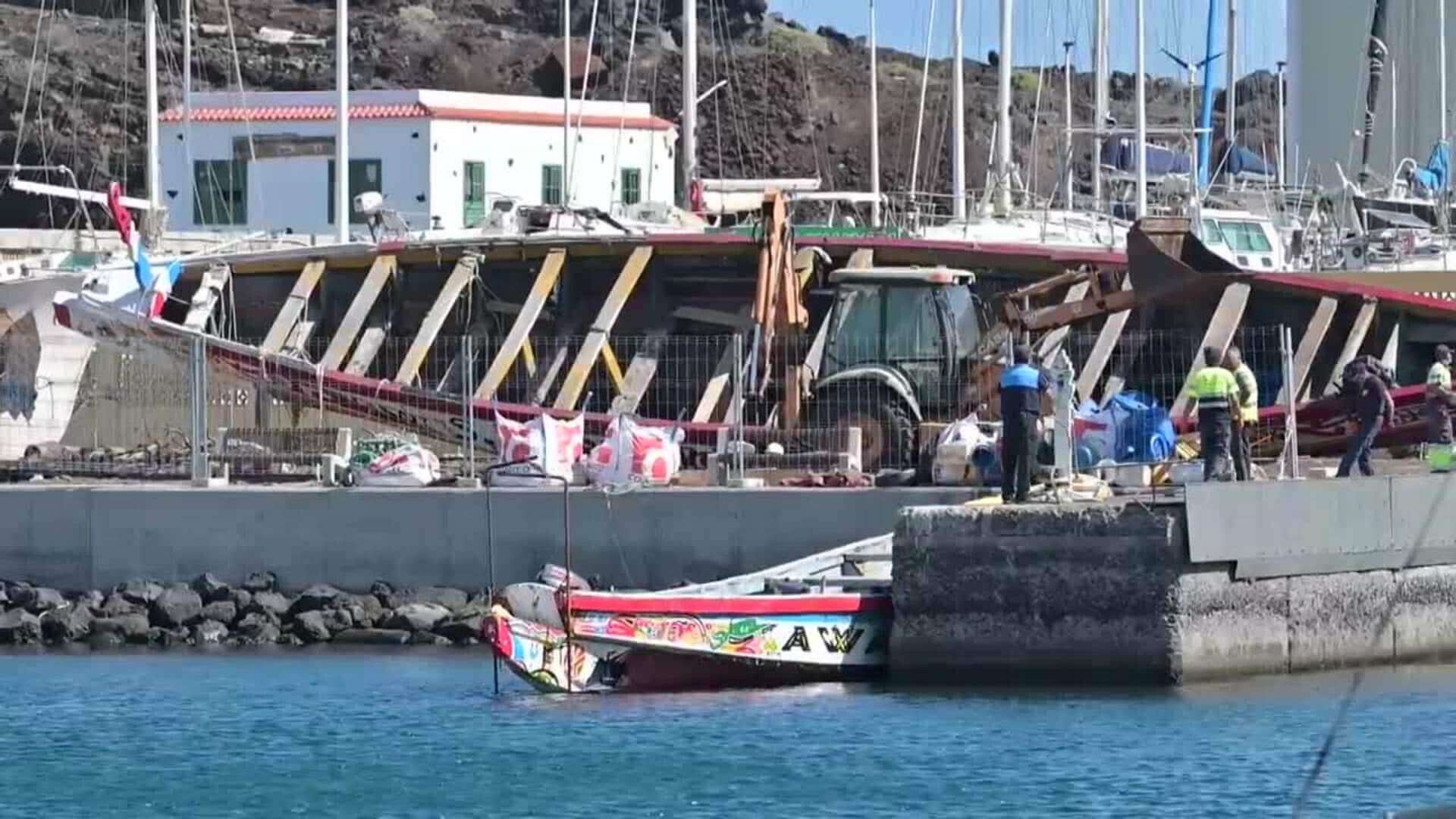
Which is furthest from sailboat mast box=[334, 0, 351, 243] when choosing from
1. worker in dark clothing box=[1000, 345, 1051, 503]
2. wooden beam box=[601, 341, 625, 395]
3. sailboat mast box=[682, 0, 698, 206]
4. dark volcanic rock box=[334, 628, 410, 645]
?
worker in dark clothing box=[1000, 345, 1051, 503]

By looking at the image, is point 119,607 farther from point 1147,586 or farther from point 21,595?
point 1147,586

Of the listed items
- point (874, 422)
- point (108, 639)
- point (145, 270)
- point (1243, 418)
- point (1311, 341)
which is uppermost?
point (145, 270)

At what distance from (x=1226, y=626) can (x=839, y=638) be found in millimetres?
3186

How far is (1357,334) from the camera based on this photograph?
3503 cm

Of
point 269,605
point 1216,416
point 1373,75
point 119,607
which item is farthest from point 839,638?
point 1373,75

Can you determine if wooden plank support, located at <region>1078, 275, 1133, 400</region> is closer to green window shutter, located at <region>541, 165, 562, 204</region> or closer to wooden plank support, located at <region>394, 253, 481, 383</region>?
wooden plank support, located at <region>394, 253, 481, 383</region>

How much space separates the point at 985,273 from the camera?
1469 inches

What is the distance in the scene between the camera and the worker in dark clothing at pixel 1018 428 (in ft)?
82.8

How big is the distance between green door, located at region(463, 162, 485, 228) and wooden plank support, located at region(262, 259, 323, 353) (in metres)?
11.2

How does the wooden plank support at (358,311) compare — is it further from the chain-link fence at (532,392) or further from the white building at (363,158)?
the white building at (363,158)

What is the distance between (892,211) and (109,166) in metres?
32.8

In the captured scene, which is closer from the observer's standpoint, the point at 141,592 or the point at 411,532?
the point at 411,532

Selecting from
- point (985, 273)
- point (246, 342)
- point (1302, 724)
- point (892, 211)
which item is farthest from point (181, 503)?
A: point (892, 211)

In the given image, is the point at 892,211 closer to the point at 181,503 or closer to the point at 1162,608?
the point at 181,503
